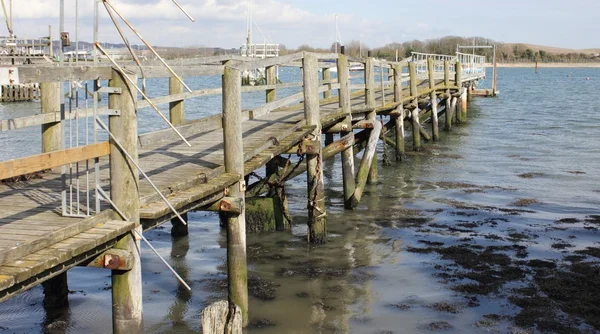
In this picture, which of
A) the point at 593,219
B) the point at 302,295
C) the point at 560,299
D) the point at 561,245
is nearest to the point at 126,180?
the point at 302,295

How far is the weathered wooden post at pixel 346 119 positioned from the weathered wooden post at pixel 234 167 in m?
5.42

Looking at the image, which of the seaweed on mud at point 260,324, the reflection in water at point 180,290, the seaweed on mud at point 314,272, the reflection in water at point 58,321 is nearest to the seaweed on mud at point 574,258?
the seaweed on mud at point 314,272

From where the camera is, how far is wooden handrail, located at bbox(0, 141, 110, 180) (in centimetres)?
448

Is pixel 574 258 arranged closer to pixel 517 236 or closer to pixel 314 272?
pixel 517 236

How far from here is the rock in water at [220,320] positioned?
505 centimetres

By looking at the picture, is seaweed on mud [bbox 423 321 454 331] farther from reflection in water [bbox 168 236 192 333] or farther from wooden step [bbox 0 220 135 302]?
wooden step [bbox 0 220 135 302]

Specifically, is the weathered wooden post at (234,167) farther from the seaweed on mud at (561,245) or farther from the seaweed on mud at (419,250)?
the seaweed on mud at (561,245)

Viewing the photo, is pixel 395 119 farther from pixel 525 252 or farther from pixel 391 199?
pixel 525 252

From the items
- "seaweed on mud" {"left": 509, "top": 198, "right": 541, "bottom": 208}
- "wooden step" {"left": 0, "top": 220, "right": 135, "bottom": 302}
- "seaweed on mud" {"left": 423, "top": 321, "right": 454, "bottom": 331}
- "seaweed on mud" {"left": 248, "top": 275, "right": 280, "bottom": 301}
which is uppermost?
"wooden step" {"left": 0, "top": 220, "right": 135, "bottom": 302}

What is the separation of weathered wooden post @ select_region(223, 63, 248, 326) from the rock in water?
2058 millimetres

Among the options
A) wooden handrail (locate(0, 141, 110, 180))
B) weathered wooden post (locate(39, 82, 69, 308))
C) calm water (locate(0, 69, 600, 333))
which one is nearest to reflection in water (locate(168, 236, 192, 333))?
calm water (locate(0, 69, 600, 333))

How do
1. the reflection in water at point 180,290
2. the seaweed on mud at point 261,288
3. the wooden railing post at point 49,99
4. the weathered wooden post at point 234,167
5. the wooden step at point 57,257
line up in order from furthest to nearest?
the seaweed on mud at point 261,288, the reflection in water at point 180,290, the weathered wooden post at point 234,167, the wooden railing post at point 49,99, the wooden step at point 57,257

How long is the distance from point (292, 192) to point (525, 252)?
571 centimetres

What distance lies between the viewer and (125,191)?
547cm
